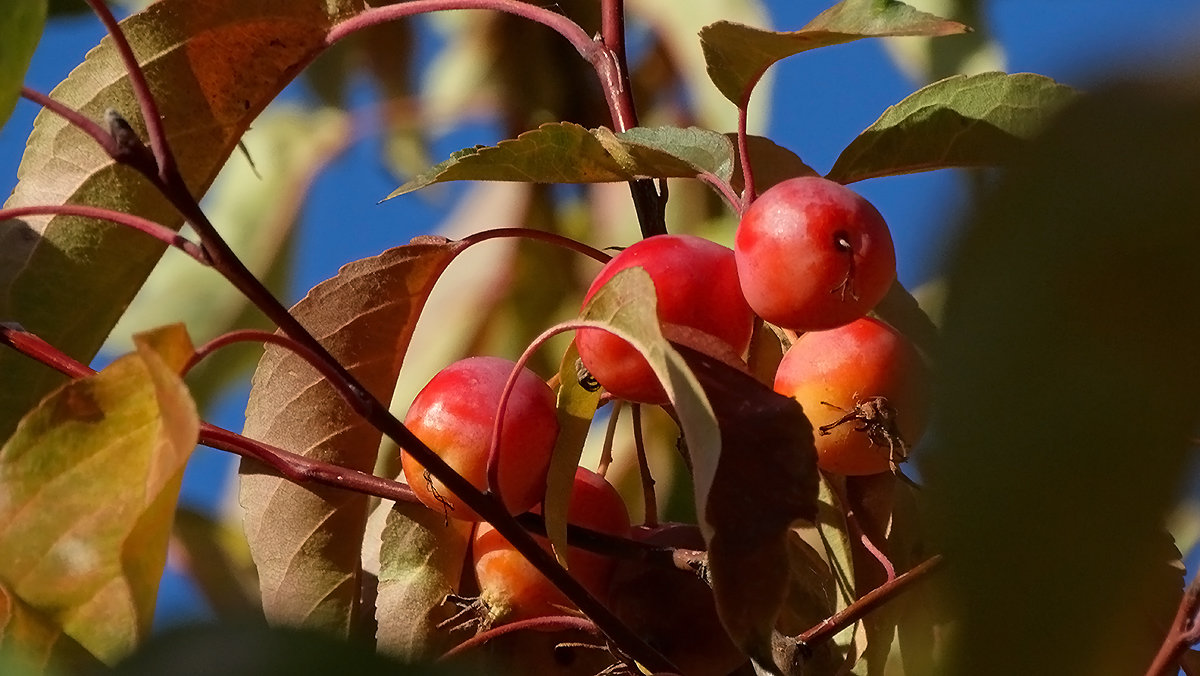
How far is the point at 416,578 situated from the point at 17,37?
1.22 ft

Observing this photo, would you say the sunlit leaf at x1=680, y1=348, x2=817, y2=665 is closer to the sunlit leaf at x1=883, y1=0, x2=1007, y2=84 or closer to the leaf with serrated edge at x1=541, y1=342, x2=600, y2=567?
the leaf with serrated edge at x1=541, y1=342, x2=600, y2=567

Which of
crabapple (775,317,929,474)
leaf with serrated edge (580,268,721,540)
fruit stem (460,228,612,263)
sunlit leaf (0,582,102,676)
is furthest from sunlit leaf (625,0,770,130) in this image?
sunlit leaf (0,582,102,676)

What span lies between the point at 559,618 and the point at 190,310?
3.26 feet

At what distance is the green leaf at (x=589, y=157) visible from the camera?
2.23 feet

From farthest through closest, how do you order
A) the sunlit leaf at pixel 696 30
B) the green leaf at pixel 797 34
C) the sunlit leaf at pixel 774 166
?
the sunlit leaf at pixel 696 30
the sunlit leaf at pixel 774 166
the green leaf at pixel 797 34

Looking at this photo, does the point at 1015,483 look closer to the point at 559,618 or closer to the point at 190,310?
the point at 559,618

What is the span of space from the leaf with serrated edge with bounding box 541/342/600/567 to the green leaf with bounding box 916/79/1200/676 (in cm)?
36

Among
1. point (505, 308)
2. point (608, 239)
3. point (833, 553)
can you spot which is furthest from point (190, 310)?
point (833, 553)

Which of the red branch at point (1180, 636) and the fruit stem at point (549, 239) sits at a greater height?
the fruit stem at point (549, 239)

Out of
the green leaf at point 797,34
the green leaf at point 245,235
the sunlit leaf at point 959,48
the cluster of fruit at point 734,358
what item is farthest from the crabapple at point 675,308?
the green leaf at point 245,235

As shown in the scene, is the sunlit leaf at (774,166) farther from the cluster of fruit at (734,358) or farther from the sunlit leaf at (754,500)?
the sunlit leaf at (754,500)

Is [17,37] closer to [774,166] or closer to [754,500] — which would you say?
[754,500]

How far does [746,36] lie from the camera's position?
652 millimetres

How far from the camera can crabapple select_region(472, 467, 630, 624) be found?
27.5 inches
